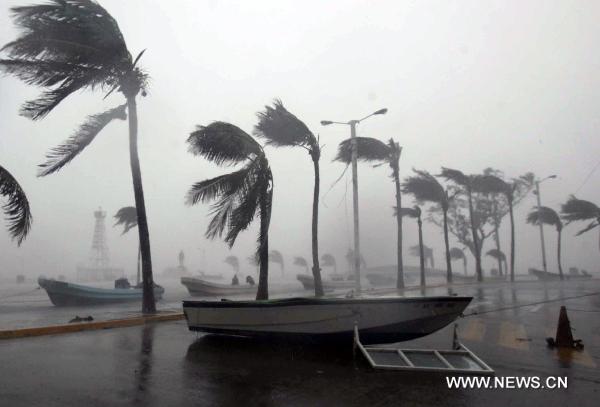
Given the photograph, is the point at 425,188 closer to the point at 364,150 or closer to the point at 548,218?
the point at 364,150

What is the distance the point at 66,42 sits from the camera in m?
12.2

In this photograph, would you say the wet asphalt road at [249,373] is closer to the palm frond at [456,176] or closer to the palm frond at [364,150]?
the palm frond at [364,150]

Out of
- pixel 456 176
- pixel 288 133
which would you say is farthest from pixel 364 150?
pixel 456 176

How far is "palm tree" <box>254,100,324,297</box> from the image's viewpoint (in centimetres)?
1612

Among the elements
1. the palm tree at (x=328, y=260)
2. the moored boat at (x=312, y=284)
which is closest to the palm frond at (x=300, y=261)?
the palm tree at (x=328, y=260)

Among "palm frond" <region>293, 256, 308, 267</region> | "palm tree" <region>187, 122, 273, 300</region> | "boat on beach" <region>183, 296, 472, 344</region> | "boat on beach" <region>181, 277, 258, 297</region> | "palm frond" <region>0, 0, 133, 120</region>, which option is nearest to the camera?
"boat on beach" <region>183, 296, 472, 344</region>

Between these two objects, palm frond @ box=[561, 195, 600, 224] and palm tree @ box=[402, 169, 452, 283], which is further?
palm frond @ box=[561, 195, 600, 224]

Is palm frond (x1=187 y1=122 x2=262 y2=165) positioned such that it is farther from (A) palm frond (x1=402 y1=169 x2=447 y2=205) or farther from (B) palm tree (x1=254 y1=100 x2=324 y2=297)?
(A) palm frond (x1=402 y1=169 x2=447 y2=205)

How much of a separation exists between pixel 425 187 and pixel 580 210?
19.6 meters

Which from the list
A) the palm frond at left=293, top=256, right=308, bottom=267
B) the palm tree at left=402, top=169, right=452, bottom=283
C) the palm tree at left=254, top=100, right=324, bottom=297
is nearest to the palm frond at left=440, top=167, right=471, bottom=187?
the palm tree at left=402, top=169, right=452, bottom=283

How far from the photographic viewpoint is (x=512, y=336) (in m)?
9.18

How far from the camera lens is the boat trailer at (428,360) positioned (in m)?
6.06

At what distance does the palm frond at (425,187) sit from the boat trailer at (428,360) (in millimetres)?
26836

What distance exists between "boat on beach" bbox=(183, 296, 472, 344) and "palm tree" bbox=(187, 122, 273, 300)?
531 centimetres
